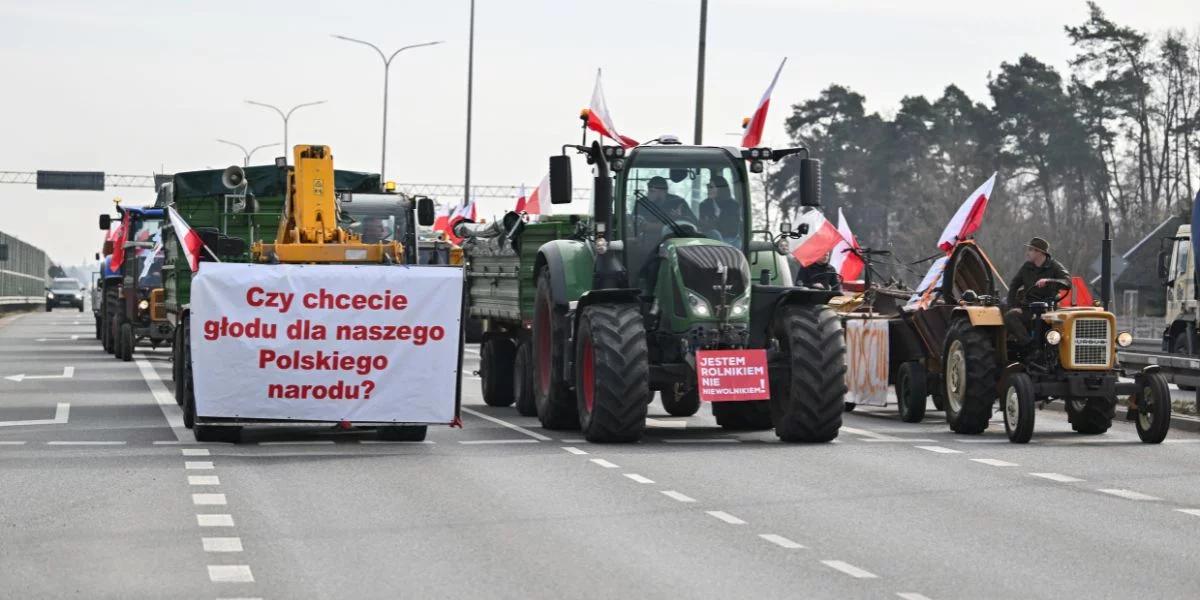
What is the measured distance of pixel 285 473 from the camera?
16.4 meters

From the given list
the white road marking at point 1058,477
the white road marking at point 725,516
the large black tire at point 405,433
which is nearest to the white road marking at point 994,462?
the white road marking at point 1058,477

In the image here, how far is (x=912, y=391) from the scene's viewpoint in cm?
2309

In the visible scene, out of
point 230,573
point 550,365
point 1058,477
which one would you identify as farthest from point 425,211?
point 230,573

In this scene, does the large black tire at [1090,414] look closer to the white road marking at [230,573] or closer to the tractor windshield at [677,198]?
the tractor windshield at [677,198]

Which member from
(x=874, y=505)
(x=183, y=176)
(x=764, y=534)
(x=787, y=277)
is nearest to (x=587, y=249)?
(x=787, y=277)

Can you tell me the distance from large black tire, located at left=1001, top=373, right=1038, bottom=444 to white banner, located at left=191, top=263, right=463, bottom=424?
201 inches

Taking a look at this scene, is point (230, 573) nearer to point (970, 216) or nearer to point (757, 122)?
point (757, 122)

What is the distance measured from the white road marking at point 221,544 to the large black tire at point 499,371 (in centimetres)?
1296

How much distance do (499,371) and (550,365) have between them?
409 cm

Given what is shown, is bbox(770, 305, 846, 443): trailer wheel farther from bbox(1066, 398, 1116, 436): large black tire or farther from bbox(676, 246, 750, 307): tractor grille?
bbox(1066, 398, 1116, 436): large black tire

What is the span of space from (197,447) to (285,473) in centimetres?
259

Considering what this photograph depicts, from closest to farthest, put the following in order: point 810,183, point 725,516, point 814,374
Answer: point 725,516
point 814,374
point 810,183

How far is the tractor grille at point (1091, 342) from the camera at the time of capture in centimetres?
2044

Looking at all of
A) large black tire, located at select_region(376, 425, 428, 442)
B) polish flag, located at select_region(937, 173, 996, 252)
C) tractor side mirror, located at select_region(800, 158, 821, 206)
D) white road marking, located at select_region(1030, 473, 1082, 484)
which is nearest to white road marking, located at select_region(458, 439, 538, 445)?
large black tire, located at select_region(376, 425, 428, 442)
